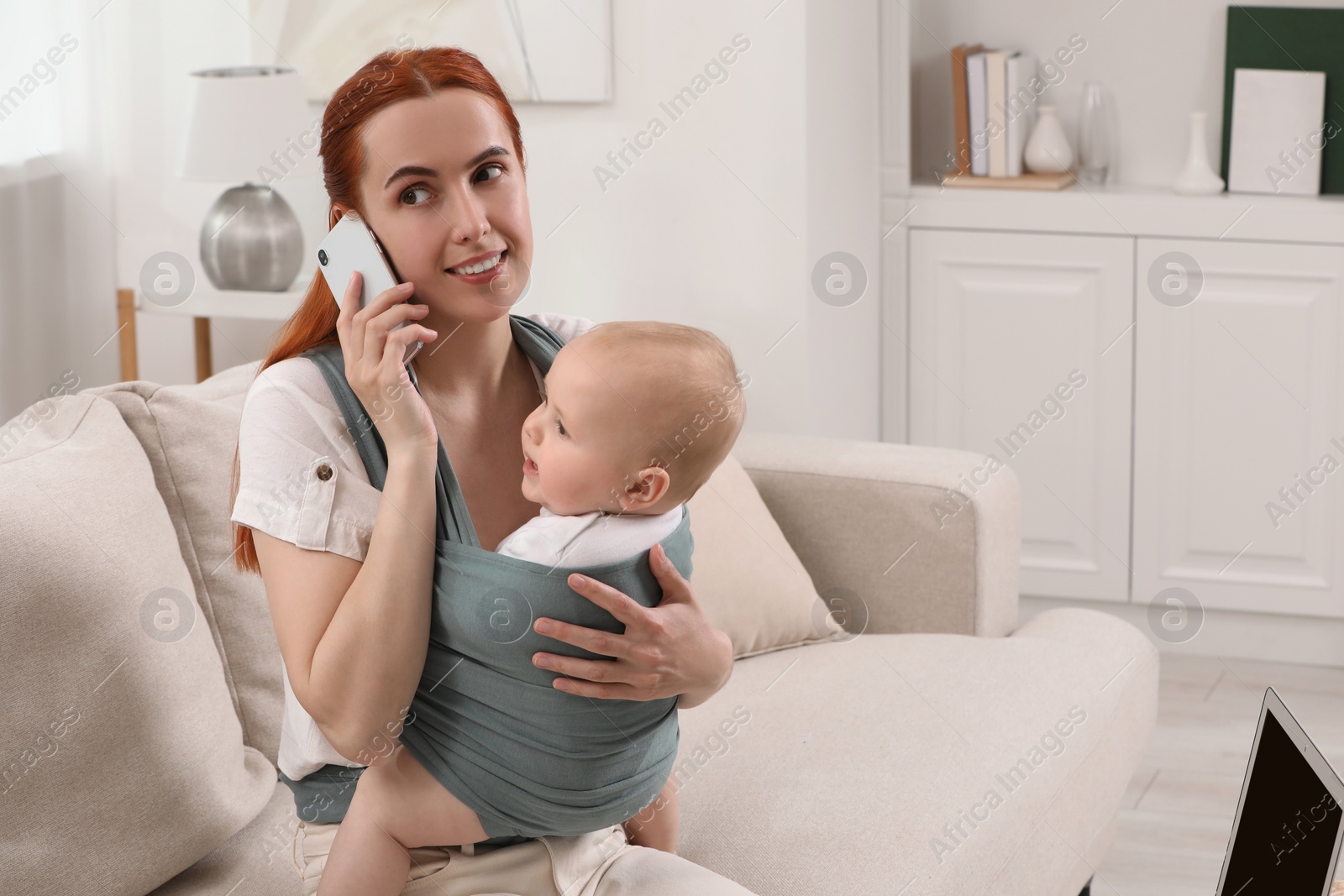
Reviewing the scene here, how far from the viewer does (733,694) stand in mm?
1961

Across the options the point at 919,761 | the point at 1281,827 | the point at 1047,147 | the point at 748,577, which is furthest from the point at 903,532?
the point at 1047,147

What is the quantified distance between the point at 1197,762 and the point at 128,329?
253 centimetres

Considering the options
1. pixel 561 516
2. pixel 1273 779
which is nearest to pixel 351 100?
pixel 561 516

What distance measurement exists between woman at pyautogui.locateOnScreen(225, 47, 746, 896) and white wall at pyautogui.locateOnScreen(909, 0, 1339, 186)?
2.44m

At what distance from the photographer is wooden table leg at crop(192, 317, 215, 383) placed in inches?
127

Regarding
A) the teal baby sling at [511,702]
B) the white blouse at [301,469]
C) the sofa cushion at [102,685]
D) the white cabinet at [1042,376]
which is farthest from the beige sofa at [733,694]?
the white cabinet at [1042,376]

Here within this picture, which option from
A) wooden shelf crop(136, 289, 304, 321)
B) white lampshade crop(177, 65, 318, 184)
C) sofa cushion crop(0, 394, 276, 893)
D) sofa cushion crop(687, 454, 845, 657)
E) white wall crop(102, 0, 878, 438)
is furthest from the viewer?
wooden shelf crop(136, 289, 304, 321)

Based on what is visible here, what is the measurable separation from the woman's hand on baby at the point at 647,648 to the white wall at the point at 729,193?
1677mm

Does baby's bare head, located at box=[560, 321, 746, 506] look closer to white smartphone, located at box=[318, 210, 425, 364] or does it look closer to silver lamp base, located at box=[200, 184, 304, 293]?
white smartphone, located at box=[318, 210, 425, 364]

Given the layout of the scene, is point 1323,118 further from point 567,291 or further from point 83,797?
point 83,797

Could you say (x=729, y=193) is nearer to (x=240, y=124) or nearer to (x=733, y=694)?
(x=240, y=124)

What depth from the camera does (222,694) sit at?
1534 millimetres

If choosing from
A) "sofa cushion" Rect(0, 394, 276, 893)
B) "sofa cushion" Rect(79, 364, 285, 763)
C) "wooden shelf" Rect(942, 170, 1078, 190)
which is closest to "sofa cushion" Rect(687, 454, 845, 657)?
"sofa cushion" Rect(79, 364, 285, 763)

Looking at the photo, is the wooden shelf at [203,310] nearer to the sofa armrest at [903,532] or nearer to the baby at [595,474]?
the sofa armrest at [903,532]
